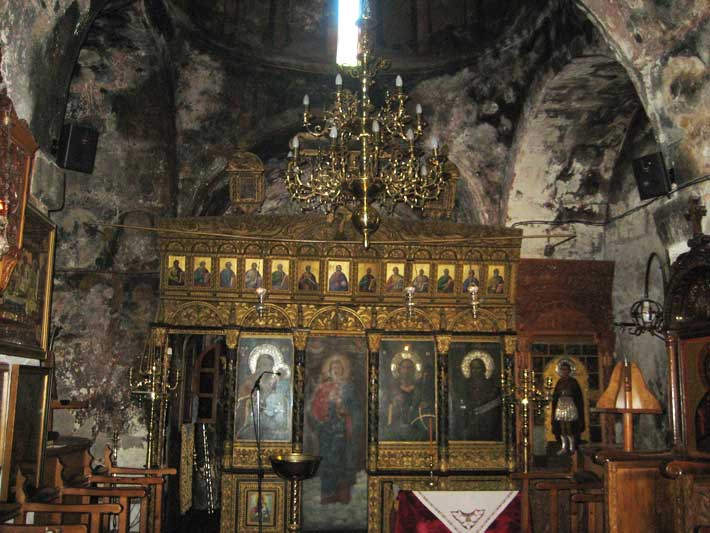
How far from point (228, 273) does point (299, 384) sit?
155cm

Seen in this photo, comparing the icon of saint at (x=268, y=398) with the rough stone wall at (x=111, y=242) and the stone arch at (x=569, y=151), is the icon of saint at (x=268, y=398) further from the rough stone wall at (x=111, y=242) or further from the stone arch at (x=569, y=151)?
the stone arch at (x=569, y=151)

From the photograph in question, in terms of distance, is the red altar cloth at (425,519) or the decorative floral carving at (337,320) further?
the decorative floral carving at (337,320)

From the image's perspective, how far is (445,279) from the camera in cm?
898

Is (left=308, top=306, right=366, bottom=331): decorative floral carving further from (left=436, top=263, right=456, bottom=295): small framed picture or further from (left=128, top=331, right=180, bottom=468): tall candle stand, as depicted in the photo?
(left=128, top=331, right=180, bottom=468): tall candle stand

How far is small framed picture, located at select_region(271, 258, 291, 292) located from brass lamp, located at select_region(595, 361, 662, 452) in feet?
12.8

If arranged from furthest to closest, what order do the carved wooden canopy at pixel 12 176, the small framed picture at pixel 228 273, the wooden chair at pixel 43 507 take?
1. the small framed picture at pixel 228 273
2. the wooden chair at pixel 43 507
3. the carved wooden canopy at pixel 12 176

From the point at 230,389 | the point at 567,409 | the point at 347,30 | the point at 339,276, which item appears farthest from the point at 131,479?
the point at 347,30

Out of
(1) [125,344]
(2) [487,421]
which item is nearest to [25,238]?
(1) [125,344]

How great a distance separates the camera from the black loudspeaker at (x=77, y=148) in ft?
23.1

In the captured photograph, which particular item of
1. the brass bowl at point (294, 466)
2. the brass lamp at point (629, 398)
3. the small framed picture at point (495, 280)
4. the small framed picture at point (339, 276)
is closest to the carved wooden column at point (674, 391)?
the brass lamp at point (629, 398)

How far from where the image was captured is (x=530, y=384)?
773cm

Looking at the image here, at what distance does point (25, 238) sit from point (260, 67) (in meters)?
5.41

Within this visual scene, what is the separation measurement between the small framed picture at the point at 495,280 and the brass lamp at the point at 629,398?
2.49 meters

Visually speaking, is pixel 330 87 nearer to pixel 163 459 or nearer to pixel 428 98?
pixel 428 98
